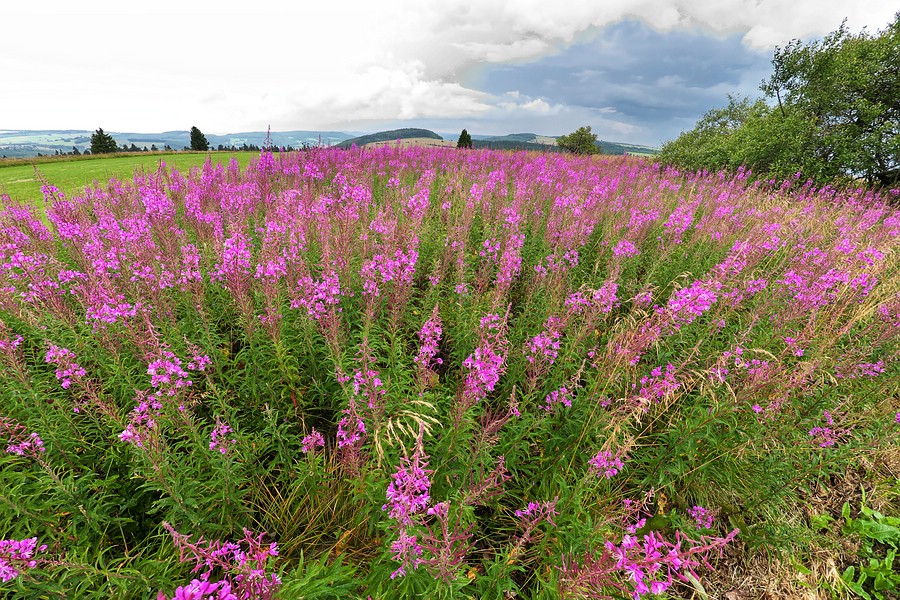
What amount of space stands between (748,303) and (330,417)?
5.82 meters

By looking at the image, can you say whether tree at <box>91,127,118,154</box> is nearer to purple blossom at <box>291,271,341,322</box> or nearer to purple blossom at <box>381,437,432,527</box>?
purple blossom at <box>291,271,341,322</box>

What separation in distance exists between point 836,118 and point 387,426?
92.2ft

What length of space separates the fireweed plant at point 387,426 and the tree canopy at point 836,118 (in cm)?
1811

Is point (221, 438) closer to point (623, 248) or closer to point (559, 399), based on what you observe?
point (559, 399)

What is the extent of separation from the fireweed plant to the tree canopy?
18.1 m

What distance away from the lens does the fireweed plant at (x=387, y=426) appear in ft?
6.94

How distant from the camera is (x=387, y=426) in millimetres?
2354

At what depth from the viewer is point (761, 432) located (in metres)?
3.27

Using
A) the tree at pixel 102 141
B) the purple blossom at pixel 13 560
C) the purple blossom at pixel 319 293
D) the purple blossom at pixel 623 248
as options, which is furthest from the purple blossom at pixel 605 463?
the tree at pixel 102 141

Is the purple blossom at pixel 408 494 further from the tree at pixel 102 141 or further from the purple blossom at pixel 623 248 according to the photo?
the tree at pixel 102 141

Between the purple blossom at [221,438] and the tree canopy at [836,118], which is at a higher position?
the tree canopy at [836,118]

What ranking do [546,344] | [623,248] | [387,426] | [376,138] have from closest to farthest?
[387,426] → [546,344] → [623,248] → [376,138]

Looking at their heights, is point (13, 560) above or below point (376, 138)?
below

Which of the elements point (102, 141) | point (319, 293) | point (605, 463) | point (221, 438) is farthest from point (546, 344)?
point (102, 141)
